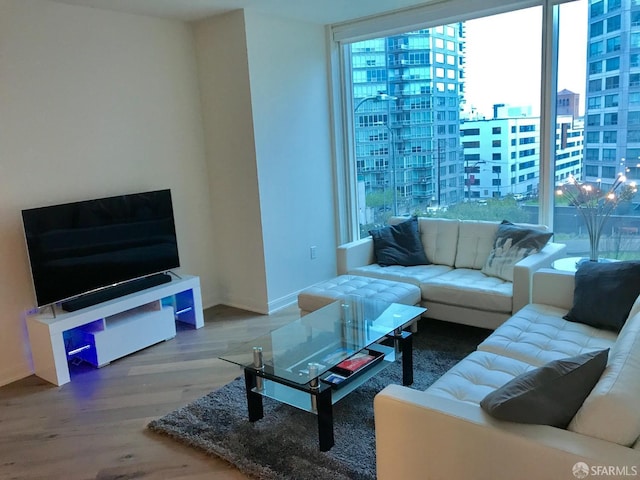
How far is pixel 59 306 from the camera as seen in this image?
3752 millimetres

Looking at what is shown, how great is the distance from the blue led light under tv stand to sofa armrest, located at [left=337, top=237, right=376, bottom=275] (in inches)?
57.2

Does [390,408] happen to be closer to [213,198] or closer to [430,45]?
[213,198]

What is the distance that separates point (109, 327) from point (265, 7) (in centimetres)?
280

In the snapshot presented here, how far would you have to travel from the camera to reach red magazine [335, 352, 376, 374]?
279 cm

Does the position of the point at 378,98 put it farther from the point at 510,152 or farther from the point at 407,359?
the point at 407,359

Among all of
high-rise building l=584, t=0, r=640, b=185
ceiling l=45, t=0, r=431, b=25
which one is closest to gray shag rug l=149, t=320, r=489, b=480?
high-rise building l=584, t=0, r=640, b=185

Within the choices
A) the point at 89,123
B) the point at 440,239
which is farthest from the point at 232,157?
the point at 440,239

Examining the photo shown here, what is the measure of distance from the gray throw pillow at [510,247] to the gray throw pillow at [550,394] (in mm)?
2155

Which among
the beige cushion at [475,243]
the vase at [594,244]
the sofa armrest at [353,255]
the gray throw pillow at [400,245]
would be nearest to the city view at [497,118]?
the vase at [594,244]

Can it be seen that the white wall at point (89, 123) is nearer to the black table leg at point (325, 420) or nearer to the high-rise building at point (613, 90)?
→ the black table leg at point (325, 420)

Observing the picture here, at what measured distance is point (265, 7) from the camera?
13.8 ft

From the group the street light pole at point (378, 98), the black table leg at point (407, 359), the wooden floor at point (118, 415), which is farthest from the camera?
the street light pole at point (378, 98)

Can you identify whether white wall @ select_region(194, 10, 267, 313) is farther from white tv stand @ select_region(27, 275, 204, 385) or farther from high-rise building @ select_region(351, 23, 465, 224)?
high-rise building @ select_region(351, 23, 465, 224)

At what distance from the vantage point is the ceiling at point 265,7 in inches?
154
